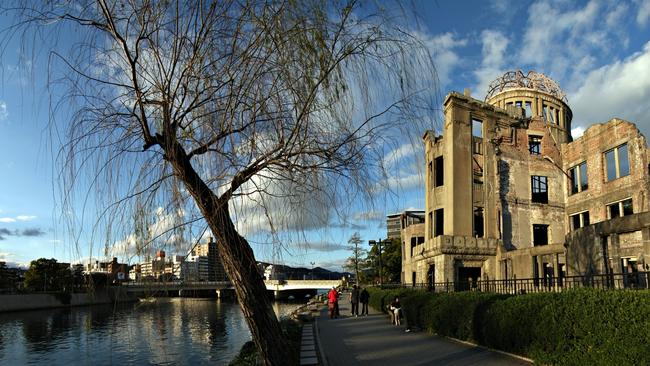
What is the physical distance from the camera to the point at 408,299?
20.2 m

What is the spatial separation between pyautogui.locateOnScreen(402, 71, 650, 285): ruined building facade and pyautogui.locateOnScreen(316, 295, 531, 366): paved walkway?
48.7ft

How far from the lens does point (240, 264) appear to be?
21.0ft

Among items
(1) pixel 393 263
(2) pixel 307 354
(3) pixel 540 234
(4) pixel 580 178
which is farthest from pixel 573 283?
(1) pixel 393 263

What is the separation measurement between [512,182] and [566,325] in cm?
2964

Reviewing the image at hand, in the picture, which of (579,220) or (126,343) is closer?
(126,343)

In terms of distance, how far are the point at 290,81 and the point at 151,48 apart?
1692 millimetres

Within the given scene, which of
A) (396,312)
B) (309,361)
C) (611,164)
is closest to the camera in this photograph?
(309,361)

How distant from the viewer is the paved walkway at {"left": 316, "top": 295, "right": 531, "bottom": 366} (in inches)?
441

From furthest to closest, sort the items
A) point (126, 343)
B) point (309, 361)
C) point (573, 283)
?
point (126, 343)
point (573, 283)
point (309, 361)

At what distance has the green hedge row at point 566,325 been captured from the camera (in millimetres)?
7653

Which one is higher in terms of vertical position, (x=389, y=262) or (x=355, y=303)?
(x=389, y=262)

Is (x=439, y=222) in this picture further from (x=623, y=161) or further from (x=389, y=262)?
(x=389, y=262)

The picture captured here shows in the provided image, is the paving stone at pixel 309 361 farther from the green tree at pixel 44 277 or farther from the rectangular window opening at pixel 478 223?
the green tree at pixel 44 277

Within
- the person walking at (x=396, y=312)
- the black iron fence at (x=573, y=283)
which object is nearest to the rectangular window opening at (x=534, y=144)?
the black iron fence at (x=573, y=283)
